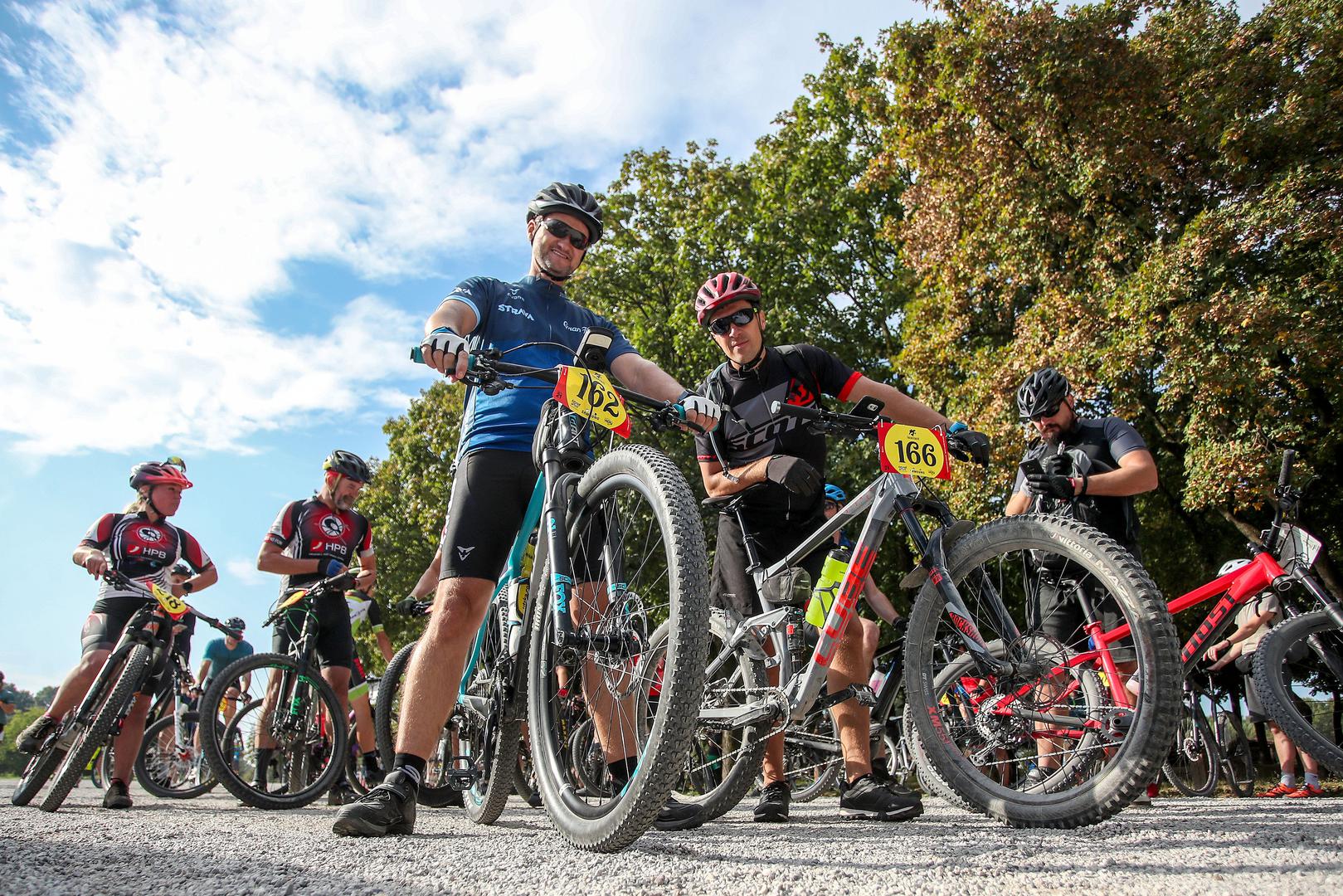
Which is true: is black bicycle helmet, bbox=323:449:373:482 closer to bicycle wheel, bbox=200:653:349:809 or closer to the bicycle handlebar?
bicycle wheel, bbox=200:653:349:809

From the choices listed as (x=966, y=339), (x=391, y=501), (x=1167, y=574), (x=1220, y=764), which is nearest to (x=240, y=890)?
(x=1220, y=764)

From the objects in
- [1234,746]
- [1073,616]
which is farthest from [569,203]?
[1234,746]

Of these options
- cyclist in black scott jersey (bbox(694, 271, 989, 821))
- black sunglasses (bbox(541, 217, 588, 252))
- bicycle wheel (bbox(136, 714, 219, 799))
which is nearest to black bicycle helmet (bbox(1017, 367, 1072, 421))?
cyclist in black scott jersey (bbox(694, 271, 989, 821))

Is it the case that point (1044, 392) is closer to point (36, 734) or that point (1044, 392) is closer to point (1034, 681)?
point (1034, 681)

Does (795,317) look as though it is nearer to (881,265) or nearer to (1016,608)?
(881,265)

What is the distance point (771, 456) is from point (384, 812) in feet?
6.61

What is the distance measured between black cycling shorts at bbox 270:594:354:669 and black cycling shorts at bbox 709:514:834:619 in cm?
338

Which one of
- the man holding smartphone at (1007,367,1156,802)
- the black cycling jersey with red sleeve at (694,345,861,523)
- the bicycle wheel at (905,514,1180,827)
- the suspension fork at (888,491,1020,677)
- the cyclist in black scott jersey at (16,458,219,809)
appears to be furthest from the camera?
the cyclist in black scott jersey at (16,458,219,809)

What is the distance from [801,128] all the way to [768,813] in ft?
57.1

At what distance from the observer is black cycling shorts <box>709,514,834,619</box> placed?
416 cm

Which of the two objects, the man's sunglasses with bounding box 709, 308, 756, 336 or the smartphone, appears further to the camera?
the man's sunglasses with bounding box 709, 308, 756, 336

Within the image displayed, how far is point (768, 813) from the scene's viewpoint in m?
4.14

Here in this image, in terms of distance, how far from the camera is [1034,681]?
3.09m

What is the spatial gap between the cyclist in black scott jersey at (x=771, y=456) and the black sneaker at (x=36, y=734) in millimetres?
4420
